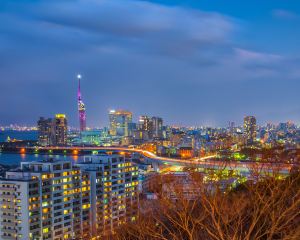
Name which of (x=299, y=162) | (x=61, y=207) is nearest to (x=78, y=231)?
(x=61, y=207)

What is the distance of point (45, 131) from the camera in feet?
121

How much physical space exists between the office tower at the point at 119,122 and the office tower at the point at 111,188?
33825 mm

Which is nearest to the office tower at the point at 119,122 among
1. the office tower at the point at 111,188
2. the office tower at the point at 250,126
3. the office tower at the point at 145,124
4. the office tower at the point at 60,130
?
the office tower at the point at 145,124

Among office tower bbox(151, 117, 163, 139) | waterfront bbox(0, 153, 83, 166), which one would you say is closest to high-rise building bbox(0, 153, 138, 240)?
waterfront bbox(0, 153, 83, 166)

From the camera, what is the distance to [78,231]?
27.9 ft

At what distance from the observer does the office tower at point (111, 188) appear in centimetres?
916

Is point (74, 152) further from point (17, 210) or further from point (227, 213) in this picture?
→ point (227, 213)

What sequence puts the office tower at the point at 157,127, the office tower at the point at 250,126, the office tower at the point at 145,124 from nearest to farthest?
the office tower at the point at 250,126 < the office tower at the point at 145,124 < the office tower at the point at 157,127

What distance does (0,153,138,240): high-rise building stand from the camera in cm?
767

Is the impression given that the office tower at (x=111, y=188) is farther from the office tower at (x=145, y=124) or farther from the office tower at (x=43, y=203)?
the office tower at (x=145, y=124)

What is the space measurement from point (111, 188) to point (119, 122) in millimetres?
36231

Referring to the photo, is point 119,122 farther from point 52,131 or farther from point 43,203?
point 43,203

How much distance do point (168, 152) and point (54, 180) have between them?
18694mm

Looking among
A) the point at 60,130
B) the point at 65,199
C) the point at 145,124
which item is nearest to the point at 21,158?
the point at 60,130
